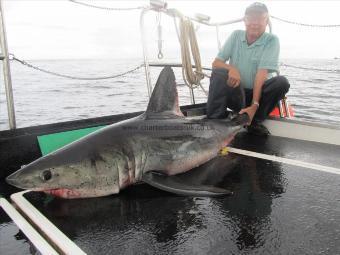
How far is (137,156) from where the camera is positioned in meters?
2.95

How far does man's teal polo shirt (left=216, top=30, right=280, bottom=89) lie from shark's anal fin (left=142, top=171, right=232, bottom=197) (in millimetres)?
2359

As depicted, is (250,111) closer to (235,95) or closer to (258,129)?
(235,95)

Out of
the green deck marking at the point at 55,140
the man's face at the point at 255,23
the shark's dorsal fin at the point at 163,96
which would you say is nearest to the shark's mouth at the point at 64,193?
the shark's dorsal fin at the point at 163,96

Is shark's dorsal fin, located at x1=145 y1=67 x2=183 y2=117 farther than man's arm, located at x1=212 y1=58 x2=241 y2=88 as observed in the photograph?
No

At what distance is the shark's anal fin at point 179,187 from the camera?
8.97 ft

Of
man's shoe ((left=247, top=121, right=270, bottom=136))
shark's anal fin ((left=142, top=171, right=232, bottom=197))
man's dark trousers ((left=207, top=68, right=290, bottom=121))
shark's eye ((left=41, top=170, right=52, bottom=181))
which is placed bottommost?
shark's anal fin ((left=142, top=171, right=232, bottom=197))

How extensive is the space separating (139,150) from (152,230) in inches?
32.3

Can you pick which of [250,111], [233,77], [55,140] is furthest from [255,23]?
[55,140]

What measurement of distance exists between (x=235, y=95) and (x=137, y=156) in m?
2.15

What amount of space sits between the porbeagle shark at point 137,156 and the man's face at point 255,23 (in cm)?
166

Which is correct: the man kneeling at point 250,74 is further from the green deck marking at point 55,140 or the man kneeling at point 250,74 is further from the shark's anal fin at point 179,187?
the shark's anal fin at point 179,187

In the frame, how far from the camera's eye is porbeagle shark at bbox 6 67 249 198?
2.62 m

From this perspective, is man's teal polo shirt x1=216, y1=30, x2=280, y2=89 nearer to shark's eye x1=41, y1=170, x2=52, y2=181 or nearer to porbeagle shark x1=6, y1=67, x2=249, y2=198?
porbeagle shark x1=6, y1=67, x2=249, y2=198

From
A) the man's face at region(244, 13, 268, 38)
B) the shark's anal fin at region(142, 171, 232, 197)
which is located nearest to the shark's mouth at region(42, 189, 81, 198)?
the shark's anal fin at region(142, 171, 232, 197)
